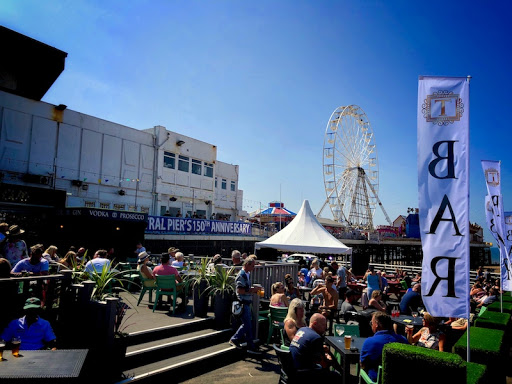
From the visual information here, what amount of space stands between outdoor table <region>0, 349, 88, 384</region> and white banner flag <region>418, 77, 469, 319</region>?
3939 mm

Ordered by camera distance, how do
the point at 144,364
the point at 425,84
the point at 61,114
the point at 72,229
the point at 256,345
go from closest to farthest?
the point at 425,84 < the point at 144,364 < the point at 256,345 < the point at 72,229 < the point at 61,114

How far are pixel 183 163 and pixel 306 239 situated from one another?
64.5 feet

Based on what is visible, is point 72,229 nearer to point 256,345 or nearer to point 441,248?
point 256,345

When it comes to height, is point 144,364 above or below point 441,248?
below

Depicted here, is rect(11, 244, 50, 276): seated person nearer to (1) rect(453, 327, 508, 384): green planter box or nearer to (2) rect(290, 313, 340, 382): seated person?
(2) rect(290, 313, 340, 382): seated person

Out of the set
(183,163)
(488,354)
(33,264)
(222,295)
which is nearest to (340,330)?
(488,354)

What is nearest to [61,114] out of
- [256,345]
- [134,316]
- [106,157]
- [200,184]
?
[106,157]

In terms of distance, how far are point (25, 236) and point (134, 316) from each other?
13.0 meters

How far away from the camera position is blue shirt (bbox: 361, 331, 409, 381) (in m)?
4.40

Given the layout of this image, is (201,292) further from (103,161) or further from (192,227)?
(103,161)

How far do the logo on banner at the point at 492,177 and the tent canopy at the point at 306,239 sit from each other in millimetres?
5300

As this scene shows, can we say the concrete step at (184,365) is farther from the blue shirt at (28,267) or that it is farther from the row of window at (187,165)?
the row of window at (187,165)

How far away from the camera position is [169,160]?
96.6 feet

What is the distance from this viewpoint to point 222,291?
7.29m
